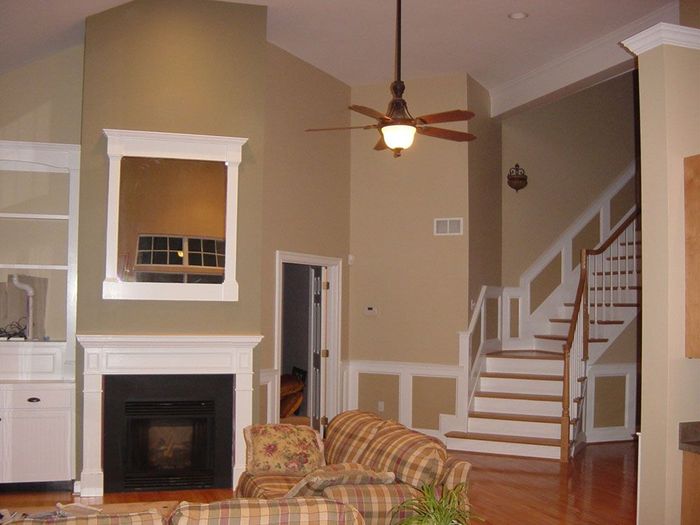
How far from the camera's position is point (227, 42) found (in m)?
6.54

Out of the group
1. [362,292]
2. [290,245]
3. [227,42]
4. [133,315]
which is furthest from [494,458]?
[227,42]

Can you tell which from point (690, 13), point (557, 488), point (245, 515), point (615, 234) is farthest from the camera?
point (615, 234)

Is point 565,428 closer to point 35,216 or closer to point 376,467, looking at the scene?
point 376,467

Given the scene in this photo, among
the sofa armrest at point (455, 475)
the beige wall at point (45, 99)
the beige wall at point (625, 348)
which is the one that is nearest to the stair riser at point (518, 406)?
the beige wall at point (625, 348)

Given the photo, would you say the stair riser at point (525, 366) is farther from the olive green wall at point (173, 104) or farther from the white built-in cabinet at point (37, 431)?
the white built-in cabinet at point (37, 431)

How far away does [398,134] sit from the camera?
478 centimetres

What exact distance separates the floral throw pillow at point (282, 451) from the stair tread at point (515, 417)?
3.48 m

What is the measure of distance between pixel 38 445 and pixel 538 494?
14.0 feet

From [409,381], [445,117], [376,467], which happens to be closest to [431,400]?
[409,381]

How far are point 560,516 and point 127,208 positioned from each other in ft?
14.2

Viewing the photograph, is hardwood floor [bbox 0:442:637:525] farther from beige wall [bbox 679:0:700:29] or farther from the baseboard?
beige wall [bbox 679:0:700:29]

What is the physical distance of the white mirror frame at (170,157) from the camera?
616 centimetres

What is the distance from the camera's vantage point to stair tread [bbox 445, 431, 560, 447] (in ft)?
24.9

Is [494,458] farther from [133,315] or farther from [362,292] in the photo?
[133,315]
